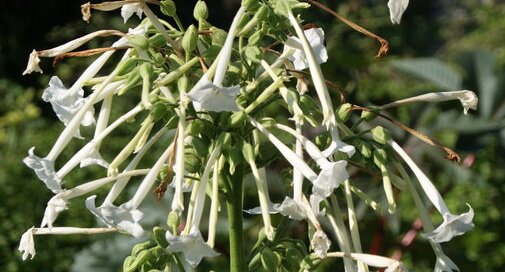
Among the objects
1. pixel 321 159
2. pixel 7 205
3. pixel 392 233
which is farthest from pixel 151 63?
pixel 7 205

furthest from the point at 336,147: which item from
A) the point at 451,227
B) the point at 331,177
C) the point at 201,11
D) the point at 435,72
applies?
the point at 435,72

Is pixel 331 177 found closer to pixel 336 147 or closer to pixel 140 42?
pixel 336 147

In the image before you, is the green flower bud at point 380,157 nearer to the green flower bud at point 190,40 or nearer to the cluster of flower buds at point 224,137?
the cluster of flower buds at point 224,137

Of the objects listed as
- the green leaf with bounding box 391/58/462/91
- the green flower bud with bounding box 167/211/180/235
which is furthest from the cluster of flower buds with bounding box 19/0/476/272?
the green leaf with bounding box 391/58/462/91

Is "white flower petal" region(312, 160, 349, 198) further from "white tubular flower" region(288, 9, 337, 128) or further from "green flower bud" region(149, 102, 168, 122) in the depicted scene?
"green flower bud" region(149, 102, 168, 122)

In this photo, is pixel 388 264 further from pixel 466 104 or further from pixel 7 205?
pixel 7 205

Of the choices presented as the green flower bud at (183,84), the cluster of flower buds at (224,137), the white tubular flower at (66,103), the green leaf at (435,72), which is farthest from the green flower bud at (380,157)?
the green leaf at (435,72)
